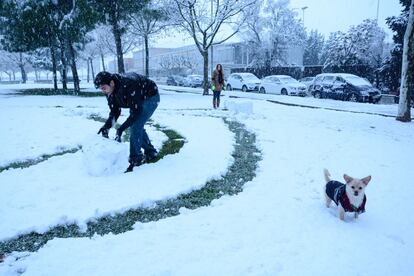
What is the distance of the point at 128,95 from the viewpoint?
18.0 ft

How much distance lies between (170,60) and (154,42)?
86.3 feet

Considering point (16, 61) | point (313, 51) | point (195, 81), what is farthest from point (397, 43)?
point (16, 61)

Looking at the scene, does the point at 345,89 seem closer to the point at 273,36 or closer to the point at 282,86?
the point at 282,86

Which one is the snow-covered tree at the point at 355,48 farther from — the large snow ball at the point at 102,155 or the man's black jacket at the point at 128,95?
the large snow ball at the point at 102,155

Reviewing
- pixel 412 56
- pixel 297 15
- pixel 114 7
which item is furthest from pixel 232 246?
pixel 297 15

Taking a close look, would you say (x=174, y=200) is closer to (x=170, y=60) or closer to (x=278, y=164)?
(x=278, y=164)

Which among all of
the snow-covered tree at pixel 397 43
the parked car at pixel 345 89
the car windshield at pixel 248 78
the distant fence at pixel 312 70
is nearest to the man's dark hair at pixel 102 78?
the parked car at pixel 345 89

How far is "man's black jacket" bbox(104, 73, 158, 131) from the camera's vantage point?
5.42m

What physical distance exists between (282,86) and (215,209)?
826 inches

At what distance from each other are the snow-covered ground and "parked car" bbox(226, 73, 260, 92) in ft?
63.0

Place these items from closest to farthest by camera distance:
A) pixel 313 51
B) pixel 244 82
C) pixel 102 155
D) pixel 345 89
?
pixel 102 155 < pixel 345 89 < pixel 244 82 < pixel 313 51

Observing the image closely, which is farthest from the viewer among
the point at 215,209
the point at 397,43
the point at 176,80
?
the point at 176,80

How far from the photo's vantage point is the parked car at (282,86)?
2341cm

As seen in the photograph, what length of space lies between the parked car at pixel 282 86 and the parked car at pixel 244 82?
1.33m
